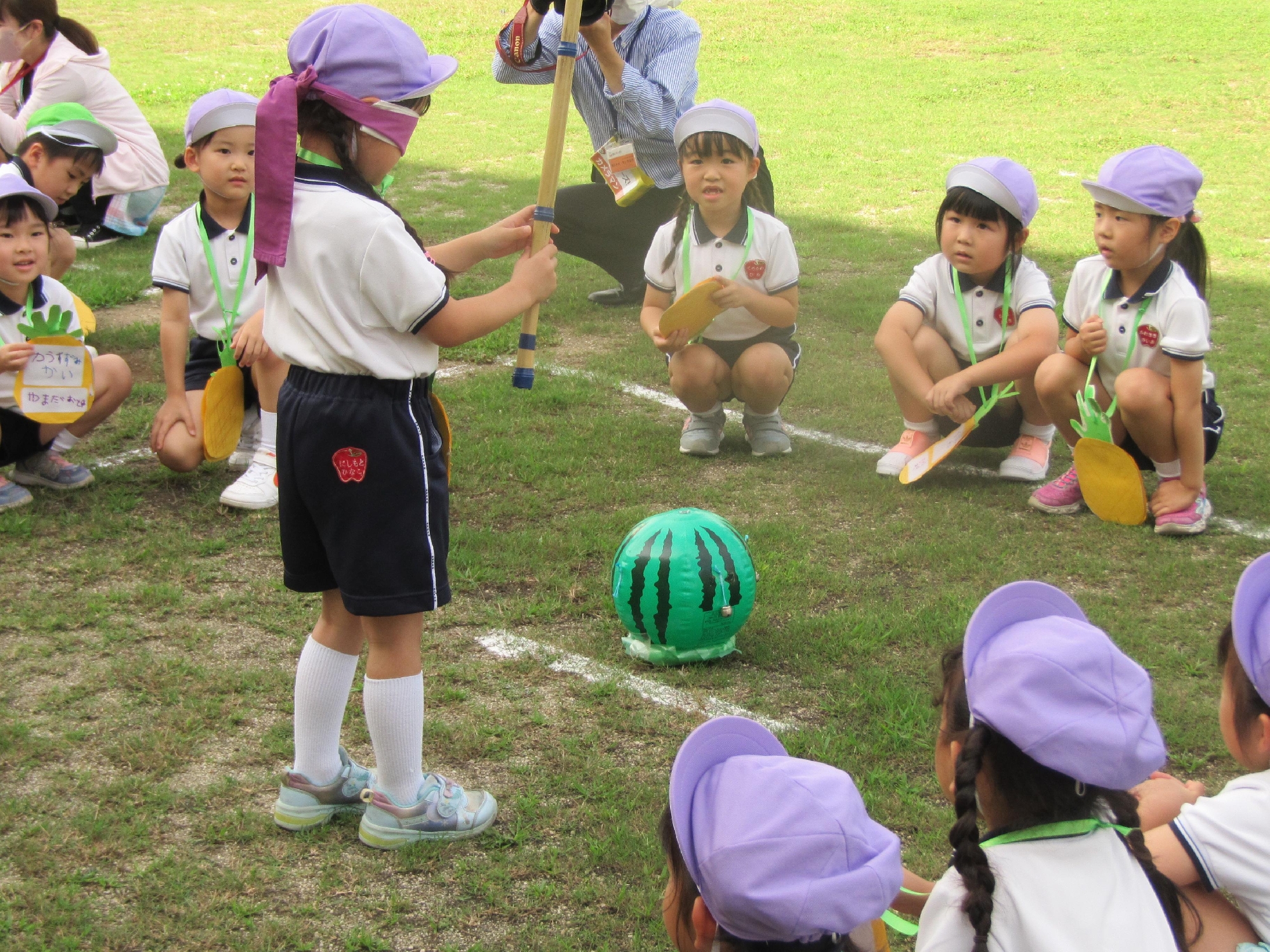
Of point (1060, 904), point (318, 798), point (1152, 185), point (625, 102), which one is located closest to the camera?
point (1060, 904)

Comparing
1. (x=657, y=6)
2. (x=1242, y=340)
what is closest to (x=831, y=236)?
(x=657, y=6)

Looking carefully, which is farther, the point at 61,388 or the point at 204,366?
the point at 204,366

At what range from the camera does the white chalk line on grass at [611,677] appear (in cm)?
339

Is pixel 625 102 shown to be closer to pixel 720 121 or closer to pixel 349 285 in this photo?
pixel 720 121

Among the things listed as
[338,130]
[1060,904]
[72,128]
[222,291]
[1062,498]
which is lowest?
[1062,498]

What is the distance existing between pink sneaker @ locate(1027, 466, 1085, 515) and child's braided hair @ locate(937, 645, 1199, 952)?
9.40 ft

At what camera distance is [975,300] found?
5055mm

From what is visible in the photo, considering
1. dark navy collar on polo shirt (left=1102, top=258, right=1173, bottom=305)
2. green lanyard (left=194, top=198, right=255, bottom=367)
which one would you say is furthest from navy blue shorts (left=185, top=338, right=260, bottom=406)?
dark navy collar on polo shirt (left=1102, top=258, right=1173, bottom=305)

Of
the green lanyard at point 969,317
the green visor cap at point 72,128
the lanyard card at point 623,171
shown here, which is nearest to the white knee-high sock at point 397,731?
the green lanyard at point 969,317

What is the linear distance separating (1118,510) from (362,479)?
122 inches

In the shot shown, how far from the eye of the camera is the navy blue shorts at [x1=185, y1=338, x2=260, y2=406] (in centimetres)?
516

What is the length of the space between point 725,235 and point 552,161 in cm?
219

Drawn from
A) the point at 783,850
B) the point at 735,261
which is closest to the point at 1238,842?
the point at 783,850

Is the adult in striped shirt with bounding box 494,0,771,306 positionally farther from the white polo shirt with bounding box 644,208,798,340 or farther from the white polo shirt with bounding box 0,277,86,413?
the white polo shirt with bounding box 0,277,86,413
